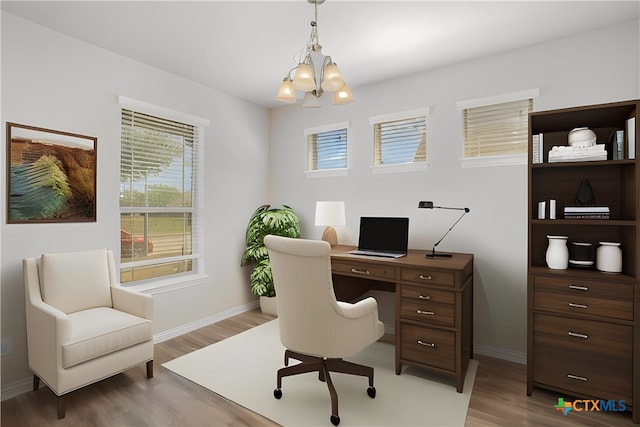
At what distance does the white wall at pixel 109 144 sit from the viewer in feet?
7.89

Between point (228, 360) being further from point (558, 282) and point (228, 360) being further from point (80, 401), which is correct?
point (558, 282)

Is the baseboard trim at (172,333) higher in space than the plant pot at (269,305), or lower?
lower

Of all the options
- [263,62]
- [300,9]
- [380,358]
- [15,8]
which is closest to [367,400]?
[380,358]

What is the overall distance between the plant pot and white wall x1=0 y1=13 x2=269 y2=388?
12.5 inches

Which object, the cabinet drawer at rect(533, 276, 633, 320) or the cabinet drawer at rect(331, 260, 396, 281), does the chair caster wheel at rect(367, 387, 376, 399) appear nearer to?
the cabinet drawer at rect(331, 260, 396, 281)

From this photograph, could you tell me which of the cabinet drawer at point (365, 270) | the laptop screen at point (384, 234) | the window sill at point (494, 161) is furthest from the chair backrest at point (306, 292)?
the window sill at point (494, 161)

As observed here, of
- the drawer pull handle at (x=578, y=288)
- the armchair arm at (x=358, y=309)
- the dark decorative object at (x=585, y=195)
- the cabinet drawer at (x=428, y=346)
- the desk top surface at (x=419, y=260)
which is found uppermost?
the dark decorative object at (x=585, y=195)

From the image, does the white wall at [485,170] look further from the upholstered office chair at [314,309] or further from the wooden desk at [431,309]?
the upholstered office chair at [314,309]

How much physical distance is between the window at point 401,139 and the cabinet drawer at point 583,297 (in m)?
1.53

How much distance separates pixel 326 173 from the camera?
4023mm

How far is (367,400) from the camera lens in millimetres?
2260

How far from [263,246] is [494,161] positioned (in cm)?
268

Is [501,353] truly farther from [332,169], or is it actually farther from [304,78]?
[304,78]

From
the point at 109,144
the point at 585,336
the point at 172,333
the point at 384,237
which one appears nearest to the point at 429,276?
the point at 384,237
